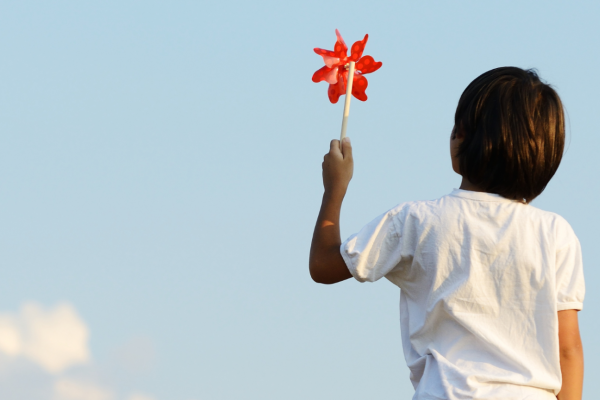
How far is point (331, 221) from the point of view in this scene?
2.86 metres

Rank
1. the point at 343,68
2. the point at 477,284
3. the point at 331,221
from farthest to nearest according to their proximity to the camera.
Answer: the point at 343,68, the point at 331,221, the point at 477,284

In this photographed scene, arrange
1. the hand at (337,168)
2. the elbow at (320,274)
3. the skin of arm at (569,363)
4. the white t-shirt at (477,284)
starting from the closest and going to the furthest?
the white t-shirt at (477,284) < the skin of arm at (569,363) < the elbow at (320,274) < the hand at (337,168)

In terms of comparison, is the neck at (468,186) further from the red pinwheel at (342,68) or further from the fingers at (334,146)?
the red pinwheel at (342,68)

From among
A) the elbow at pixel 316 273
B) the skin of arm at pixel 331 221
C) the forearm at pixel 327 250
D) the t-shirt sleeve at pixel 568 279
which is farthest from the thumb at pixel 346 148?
the t-shirt sleeve at pixel 568 279

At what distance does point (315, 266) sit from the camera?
278 cm

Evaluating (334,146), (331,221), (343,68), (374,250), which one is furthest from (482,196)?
(343,68)

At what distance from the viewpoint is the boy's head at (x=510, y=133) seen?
8.70ft

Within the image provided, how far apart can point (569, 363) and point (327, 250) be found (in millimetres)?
922

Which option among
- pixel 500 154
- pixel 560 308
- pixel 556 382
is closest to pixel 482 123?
pixel 500 154

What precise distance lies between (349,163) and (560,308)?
954mm

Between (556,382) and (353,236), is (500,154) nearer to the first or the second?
(353,236)

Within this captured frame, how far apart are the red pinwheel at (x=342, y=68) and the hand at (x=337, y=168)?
52 centimetres

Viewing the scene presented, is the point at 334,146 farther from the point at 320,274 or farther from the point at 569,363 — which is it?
the point at 569,363

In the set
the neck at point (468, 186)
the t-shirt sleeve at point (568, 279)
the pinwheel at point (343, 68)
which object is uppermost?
the pinwheel at point (343, 68)
